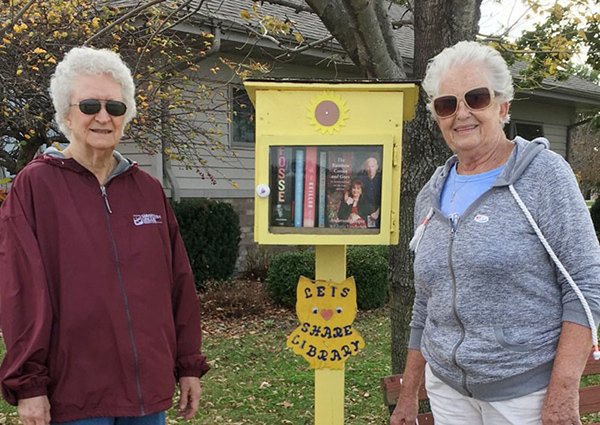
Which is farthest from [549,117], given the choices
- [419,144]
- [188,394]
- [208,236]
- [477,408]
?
[188,394]

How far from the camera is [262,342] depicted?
5859 mm

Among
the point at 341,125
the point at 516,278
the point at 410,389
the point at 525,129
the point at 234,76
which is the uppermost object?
the point at 525,129

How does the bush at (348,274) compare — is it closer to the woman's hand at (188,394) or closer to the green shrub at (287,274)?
the green shrub at (287,274)

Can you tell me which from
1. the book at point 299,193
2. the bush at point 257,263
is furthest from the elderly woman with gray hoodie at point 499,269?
the bush at point 257,263

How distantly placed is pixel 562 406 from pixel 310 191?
1.16 metres

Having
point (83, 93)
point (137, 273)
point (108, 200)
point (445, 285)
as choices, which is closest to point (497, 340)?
point (445, 285)

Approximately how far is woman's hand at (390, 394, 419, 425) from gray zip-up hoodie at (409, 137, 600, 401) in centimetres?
46

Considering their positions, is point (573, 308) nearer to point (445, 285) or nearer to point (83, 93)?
point (445, 285)

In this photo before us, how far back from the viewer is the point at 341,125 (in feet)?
7.22

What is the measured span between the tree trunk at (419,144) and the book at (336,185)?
0.99 m

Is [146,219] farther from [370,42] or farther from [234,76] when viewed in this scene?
[234,76]

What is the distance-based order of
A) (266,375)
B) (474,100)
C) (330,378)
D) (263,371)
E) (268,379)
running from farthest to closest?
1. (263,371)
2. (266,375)
3. (268,379)
4. (330,378)
5. (474,100)

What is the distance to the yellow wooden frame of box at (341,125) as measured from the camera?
219cm

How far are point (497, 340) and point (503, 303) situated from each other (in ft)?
0.36
